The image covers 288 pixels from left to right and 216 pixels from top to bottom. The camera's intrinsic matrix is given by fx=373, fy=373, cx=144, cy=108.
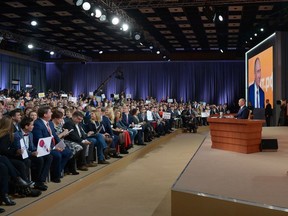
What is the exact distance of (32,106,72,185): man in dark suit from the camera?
541 cm

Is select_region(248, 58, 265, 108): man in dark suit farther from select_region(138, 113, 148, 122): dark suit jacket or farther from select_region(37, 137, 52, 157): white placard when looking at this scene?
select_region(37, 137, 52, 157): white placard

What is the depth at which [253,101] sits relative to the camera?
17688mm

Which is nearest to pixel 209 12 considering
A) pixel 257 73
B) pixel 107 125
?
pixel 107 125

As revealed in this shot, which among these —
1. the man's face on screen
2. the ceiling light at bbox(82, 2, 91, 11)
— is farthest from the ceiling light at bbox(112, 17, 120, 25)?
the man's face on screen

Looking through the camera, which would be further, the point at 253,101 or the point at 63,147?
the point at 253,101

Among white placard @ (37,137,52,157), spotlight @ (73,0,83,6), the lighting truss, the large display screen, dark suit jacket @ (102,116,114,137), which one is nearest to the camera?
white placard @ (37,137,52,157)

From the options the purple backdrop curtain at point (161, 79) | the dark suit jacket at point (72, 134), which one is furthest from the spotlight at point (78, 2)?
the purple backdrop curtain at point (161, 79)

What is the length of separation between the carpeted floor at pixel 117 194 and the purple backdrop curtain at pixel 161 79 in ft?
49.3

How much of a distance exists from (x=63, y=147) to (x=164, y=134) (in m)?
8.75

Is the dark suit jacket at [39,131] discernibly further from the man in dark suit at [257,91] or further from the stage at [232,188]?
the man in dark suit at [257,91]

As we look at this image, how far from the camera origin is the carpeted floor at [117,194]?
15.7 ft

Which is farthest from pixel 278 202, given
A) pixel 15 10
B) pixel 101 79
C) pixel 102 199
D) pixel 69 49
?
pixel 101 79

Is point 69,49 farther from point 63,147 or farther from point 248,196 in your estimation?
point 248,196

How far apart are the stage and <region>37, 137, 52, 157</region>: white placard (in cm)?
186
